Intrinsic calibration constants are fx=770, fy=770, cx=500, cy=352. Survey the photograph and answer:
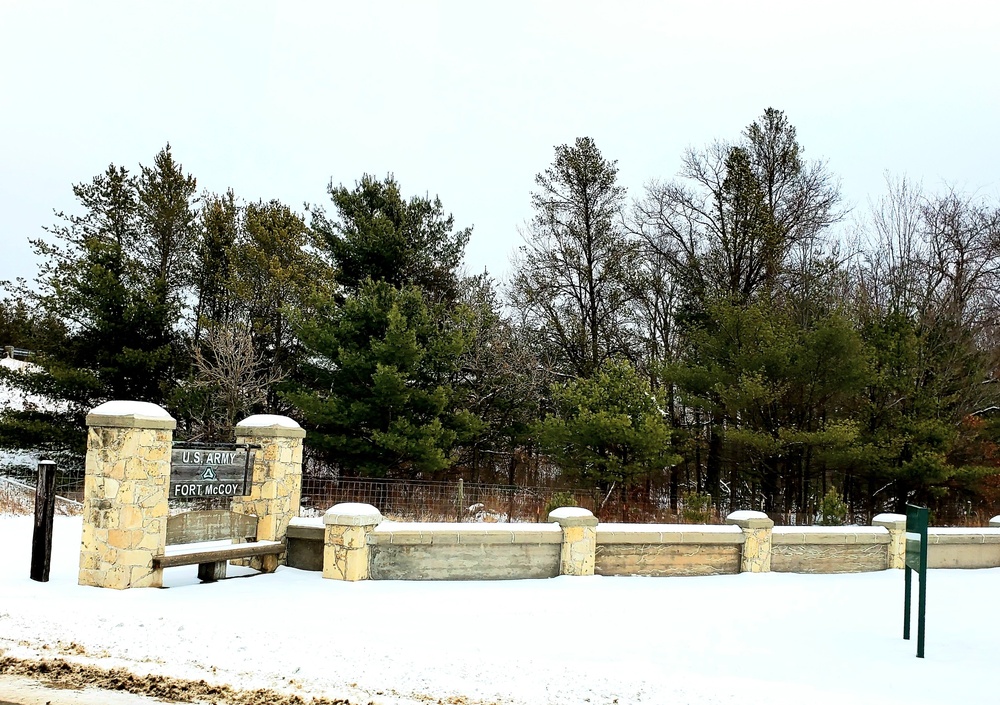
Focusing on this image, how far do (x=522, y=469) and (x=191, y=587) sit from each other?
56.1 feet

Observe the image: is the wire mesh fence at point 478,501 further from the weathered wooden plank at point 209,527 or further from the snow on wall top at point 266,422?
the weathered wooden plank at point 209,527

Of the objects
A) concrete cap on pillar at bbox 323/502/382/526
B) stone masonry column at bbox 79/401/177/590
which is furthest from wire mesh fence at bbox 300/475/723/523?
stone masonry column at bbox 79/401/177/590

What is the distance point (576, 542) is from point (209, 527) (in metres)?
4.94

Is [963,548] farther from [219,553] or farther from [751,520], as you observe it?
[219,553]

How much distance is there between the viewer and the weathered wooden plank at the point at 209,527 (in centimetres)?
936

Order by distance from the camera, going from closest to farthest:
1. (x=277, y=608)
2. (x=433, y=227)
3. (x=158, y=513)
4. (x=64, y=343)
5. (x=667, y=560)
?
1. (x=277, y=608)
2. (x=158, y=513)
3. (x=667, y=560)
4. (x=64, y=343)
5. (x=433, y=227)

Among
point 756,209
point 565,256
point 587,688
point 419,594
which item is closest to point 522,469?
point 565,256

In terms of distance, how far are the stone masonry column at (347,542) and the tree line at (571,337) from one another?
962 centimetres

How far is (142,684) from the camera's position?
5312 millimetres

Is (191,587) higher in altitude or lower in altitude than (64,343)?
lower

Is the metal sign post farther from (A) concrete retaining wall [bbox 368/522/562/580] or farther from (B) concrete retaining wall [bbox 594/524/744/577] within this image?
(A) concrete retaining wall [bbox 368/522/562/580]

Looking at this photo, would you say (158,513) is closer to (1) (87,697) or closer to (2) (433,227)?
(1) (87,697)

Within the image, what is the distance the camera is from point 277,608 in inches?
326

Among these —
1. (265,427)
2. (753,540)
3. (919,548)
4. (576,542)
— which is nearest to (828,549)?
(753,540)
